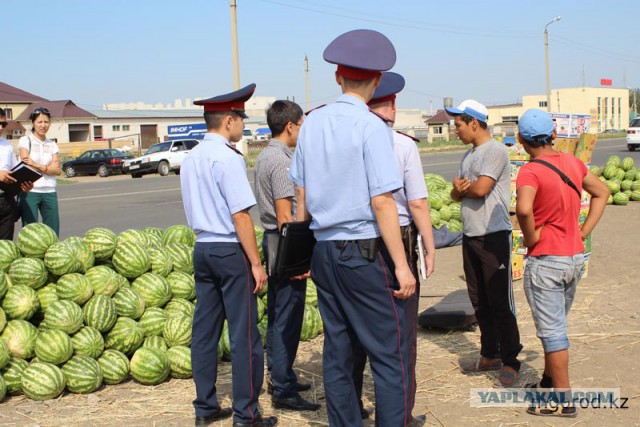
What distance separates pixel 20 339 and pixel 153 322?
3.29 ft

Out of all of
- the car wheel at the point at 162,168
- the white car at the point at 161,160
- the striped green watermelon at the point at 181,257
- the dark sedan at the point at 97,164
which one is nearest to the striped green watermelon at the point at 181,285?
the striped green watermelon at the point at 181,257

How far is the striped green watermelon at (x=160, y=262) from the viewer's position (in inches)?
244

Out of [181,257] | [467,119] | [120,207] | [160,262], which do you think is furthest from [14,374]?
[120,207]

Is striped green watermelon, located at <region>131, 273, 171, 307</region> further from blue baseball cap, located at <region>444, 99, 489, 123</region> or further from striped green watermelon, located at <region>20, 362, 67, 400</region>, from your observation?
blue baseball cap, located at <region>444, 99, 489, 123</region>

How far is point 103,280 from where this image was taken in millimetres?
5809

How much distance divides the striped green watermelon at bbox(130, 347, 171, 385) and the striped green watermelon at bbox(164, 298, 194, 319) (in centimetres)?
49

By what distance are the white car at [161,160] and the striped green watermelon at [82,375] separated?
90.7 feet

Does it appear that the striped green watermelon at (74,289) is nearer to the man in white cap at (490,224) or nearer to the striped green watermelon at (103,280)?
the striped green watermelon at (103,280)

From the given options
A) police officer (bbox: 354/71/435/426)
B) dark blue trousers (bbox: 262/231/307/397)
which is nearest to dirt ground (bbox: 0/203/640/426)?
dark blue trousers (bbox: 262/231/307/397)

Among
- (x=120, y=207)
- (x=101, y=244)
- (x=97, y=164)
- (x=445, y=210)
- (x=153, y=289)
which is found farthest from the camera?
(x=97, y=164)

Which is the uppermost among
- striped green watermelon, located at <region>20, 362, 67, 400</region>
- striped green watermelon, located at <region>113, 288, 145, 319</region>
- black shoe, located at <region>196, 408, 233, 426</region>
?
striped green watermelon, located at <region>113, 288, 145, 319</region>

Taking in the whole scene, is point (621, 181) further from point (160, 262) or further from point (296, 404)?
point (296, 404)

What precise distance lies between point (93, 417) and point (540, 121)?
3.59 metres

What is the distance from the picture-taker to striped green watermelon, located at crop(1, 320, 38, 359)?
535 cm
